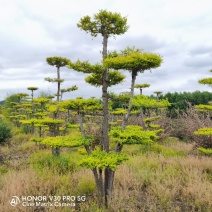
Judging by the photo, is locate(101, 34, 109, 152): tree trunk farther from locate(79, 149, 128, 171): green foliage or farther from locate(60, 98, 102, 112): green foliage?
locate(79, 149, 128, 171): green foliage

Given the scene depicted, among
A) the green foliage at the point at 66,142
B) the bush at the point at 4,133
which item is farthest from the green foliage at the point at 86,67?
the bush at the point at 4,133

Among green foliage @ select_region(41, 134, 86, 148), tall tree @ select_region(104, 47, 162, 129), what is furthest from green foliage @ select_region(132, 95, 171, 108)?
green foliage @ select_region(41, 134, 86, 148)

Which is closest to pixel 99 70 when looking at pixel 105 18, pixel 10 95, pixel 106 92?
pixel 106 92

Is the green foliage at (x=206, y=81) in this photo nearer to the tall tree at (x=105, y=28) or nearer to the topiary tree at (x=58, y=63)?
the tall tree at (x=105, y=28)

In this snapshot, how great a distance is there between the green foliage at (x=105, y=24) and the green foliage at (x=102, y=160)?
2894 mm

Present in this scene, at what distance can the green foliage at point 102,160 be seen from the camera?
520 cm

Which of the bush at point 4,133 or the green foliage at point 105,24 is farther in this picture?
the bush at point 4,133

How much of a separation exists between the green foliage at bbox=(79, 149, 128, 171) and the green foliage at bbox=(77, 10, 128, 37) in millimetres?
2894

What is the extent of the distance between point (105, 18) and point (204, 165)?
6.24m

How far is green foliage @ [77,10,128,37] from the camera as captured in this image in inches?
237

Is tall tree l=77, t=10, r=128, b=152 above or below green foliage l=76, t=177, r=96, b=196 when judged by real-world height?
above

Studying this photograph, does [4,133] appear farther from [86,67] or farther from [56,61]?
[86,67]

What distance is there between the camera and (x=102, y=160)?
5.27 meters

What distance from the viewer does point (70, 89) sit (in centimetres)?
1129
